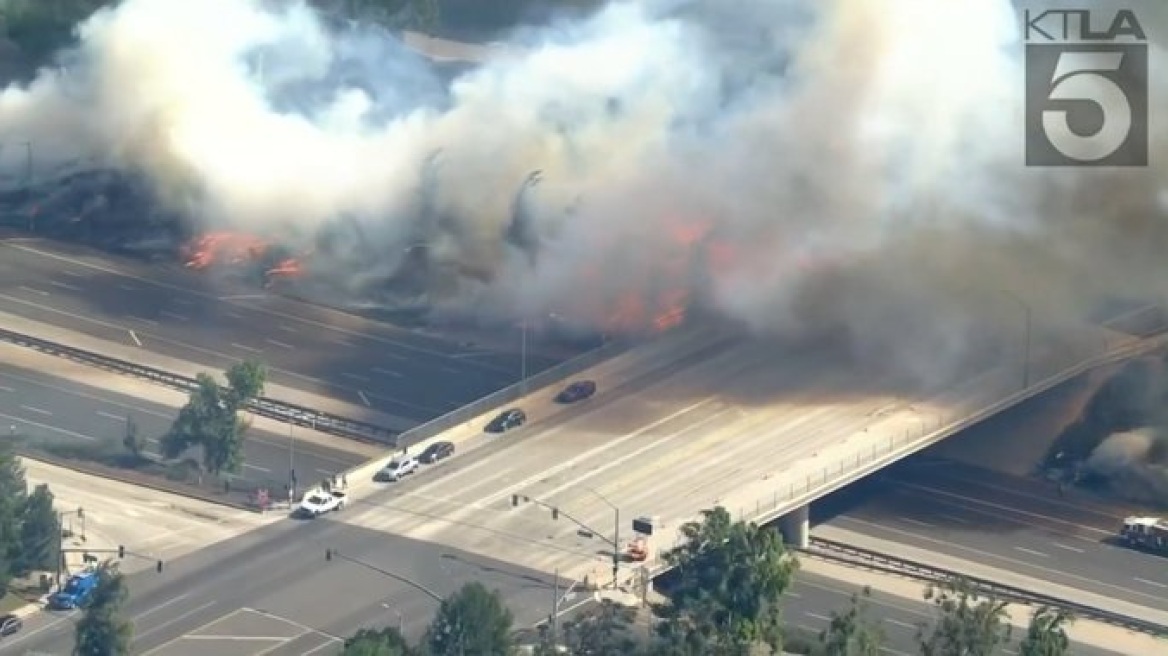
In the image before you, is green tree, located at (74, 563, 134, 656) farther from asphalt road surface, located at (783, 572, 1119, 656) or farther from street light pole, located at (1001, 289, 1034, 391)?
street light pole, located at (1001, 289, 1034, 391)

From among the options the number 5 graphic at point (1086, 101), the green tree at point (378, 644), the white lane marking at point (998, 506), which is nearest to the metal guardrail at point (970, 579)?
the white lane marking at point (998, 506)

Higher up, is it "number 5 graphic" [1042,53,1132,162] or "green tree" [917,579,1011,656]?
"number 5 graphic" [1042,53,1132,162]

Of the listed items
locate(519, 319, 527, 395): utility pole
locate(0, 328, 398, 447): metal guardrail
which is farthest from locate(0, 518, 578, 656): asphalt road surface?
locate(519, 319, 527, 395): utility pole

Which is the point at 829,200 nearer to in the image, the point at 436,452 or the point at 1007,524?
the point at 1007,524

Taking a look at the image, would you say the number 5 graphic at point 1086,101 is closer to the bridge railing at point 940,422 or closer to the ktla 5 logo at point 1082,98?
the ktla 5 logo at point 1082,98

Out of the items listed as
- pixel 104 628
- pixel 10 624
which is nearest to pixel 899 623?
pixel 104 628
